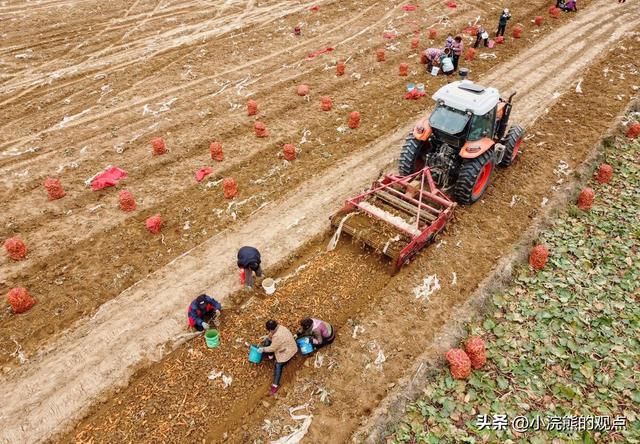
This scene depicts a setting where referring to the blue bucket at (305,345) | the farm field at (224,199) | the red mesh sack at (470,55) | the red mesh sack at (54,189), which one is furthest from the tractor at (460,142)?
the red mesh sack at (54,189)

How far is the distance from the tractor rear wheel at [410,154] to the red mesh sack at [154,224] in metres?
5.78

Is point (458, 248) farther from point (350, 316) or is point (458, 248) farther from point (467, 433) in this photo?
point (467, 433)

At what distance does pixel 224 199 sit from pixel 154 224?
1.79 meters

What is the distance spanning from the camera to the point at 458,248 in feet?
29.1

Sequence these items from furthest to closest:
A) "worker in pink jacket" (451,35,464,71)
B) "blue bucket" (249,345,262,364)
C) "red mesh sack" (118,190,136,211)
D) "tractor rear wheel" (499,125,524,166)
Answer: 1. "worker in pink jacket" (451,35,464,71)
2. "tractor rear wheel" (499,125,524,166)
3. "red mesh sack" (118,190,136,211)
4. "blue bucket" (249,345,262,364)

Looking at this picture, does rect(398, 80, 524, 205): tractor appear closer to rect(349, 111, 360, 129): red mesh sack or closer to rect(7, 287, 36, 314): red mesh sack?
rect(349, 111, 360, 129): red mesh sack

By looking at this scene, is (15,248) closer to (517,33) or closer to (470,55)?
(470,55)

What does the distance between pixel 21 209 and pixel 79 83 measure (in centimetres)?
709

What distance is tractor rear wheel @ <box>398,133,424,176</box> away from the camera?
9.51 metres

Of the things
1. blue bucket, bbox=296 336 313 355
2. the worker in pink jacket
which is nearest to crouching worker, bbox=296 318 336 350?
blue bucket, bbox=296 336 313 355

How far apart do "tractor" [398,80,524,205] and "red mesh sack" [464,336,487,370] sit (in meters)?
3.64

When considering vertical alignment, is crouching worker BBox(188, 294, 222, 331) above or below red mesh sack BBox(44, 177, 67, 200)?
below

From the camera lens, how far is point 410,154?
9.53 metres

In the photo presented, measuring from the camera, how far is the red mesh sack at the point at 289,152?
11.3m
